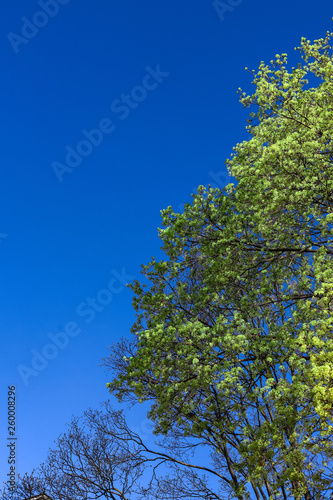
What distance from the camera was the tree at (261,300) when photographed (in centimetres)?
1242

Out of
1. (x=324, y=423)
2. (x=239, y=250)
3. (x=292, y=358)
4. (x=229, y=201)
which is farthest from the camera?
(x=229, y=201)

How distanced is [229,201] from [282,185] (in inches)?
89.5

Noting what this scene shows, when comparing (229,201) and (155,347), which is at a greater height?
(229,201)

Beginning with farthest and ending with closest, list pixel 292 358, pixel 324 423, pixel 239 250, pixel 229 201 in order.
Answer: pixel 229 201 < pixel 239 250 < pixel 292 358 < pixel 324 423

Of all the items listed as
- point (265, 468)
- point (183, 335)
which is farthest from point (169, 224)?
point (265, 468)

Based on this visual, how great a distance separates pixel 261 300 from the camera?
52.3ft

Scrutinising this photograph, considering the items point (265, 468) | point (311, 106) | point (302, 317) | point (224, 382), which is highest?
point (311, 106)

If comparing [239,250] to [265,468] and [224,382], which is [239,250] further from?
[265,468]

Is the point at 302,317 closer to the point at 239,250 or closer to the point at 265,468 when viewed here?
the point at 239,250

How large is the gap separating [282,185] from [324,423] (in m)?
6.04

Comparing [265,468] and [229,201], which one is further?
[229,201]

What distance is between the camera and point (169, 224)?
638 inches

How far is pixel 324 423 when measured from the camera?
36.5 ft

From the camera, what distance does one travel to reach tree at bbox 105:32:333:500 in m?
12.4
